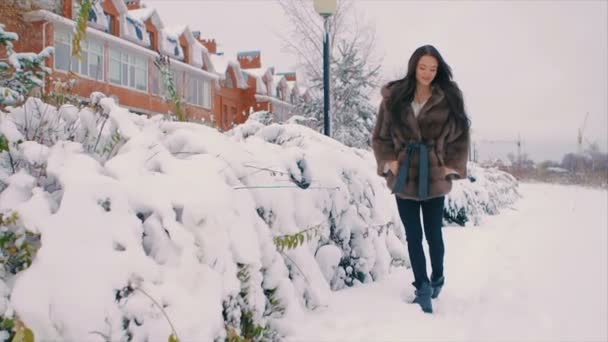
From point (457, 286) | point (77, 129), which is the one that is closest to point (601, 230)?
point (457, 286)

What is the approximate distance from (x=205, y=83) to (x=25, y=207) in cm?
3259

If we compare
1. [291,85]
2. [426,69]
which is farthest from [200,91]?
[426,69]

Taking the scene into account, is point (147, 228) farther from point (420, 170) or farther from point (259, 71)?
point (259, 71)

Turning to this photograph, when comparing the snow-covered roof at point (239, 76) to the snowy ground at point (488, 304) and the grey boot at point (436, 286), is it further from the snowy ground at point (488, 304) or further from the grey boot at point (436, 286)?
the grey boot at point (436, 286)

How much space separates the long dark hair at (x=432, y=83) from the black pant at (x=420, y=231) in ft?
1.77

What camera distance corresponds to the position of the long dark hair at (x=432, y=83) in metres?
3.38

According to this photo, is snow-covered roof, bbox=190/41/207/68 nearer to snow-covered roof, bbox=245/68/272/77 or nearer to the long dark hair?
snow-covered roof, bbox=245/68/272/77

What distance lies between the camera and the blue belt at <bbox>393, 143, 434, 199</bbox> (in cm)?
330

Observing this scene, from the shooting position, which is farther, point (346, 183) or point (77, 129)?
point (346, 183)

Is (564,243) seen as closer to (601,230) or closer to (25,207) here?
(601,230)

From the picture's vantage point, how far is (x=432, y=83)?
348cm

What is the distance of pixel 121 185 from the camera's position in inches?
78.7

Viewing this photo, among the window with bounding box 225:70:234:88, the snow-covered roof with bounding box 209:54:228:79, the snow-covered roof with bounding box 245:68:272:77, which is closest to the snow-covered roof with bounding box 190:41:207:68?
the snow-covered roof with bounding box 209:54:228:79

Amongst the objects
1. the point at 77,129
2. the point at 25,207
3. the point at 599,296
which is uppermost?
the point at 77,129
